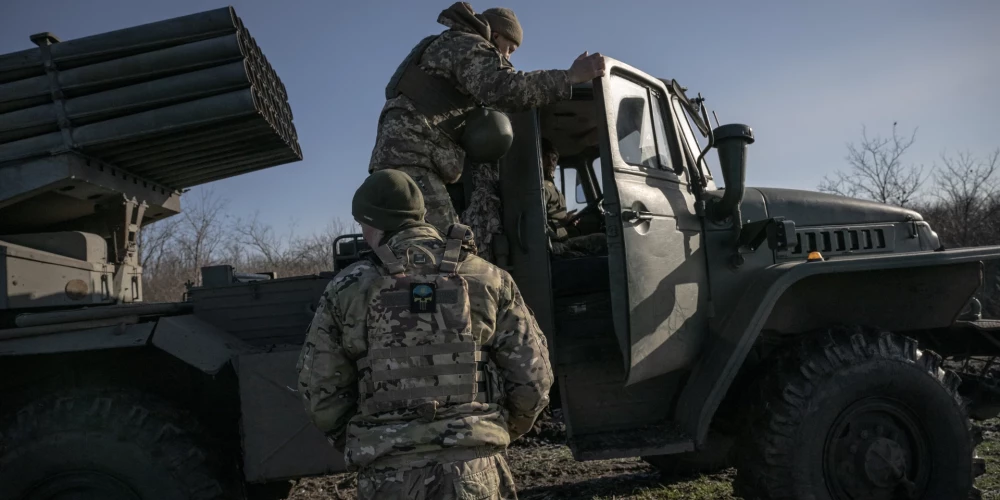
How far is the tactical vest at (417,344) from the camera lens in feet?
6.60

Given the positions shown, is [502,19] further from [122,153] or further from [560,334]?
[122,153]

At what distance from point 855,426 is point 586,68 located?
2.01m

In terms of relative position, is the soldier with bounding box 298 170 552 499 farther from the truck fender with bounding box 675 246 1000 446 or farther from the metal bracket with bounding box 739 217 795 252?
the metal bracket with bounding box 739 217 795 252

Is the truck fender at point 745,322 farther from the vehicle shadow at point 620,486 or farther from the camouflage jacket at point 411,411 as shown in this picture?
the camouflage jacket at point 411,411

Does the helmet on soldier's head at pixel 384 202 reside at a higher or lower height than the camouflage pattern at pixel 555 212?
lower

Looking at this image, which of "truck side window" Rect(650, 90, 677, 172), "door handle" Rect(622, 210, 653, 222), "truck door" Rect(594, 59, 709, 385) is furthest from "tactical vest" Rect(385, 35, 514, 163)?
"truck side window" Rect(650, 90, 677, 172)

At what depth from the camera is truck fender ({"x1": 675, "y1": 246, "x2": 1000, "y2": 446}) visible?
10.4 feet

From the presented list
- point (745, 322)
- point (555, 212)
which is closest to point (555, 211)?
point (555, 212)

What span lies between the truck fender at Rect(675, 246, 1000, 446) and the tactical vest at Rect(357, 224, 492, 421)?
59.7 inches

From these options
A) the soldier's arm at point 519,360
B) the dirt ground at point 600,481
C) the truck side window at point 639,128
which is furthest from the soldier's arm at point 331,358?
the dirt ground at point 600,481

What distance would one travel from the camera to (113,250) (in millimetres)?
3850

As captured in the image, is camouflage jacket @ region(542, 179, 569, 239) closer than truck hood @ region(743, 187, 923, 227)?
No

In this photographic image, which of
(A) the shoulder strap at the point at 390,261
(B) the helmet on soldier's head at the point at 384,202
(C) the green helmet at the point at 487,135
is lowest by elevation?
(A) the shoulder strap at the point at 390,261

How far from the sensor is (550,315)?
10.9ft
